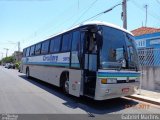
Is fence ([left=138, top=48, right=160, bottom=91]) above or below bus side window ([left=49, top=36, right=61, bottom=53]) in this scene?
below

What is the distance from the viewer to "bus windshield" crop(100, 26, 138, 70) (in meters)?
8.35

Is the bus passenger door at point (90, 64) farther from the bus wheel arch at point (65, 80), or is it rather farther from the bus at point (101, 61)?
the bus wheel arch at point (65, 80)

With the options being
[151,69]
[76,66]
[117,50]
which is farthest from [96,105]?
[151,69]

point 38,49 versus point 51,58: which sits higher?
point 38,49

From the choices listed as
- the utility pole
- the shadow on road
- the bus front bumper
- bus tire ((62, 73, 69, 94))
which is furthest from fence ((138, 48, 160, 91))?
bus tire ((62, 73, 69, 94))

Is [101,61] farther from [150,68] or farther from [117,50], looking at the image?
[150,68]

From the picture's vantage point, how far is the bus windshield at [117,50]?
329 inches

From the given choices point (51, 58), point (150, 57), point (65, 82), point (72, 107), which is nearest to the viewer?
point (72, 107)

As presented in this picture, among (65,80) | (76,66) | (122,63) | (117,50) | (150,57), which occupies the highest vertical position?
(117,50)

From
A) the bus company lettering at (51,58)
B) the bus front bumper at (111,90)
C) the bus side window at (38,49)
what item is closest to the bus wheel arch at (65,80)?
the bus company lettering at (51,58)

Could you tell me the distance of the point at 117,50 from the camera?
882 centimetres

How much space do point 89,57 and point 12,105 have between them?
3.58 meters

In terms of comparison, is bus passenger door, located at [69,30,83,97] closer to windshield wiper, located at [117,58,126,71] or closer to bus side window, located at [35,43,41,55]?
windshield wiper, located at [117,58,126,71]

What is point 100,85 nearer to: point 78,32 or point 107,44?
point 107,44
